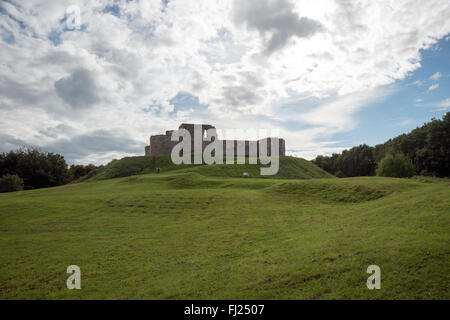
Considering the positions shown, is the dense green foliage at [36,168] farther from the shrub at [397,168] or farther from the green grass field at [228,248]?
the shrub at [397,168]

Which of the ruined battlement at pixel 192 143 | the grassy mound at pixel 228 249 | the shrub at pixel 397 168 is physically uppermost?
the ruined battlement at pixel 192 143

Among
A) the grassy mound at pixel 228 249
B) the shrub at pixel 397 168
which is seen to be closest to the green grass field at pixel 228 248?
the grassy mound at pixel 228 249

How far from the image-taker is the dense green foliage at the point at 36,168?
→ 60219 millimetres

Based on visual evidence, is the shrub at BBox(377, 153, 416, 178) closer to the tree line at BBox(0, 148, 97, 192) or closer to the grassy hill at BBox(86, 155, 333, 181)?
the grassy hill at BBox(86, 155, 333, 181)

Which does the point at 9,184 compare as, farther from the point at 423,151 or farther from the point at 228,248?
the point at 423,151

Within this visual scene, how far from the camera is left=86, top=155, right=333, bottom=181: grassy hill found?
4700cm

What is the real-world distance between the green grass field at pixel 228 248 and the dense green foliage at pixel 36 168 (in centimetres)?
4636

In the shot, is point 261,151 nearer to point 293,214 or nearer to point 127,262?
point 293,214

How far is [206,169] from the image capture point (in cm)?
4688

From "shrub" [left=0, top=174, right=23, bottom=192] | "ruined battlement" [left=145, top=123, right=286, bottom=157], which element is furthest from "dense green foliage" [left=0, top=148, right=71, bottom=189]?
"ruined battlement" [left=145, top=123, right=286, bottom=157]

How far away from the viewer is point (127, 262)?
35.6 feet

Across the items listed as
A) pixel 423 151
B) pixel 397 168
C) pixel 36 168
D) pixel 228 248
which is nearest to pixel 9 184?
pixel 36 168
